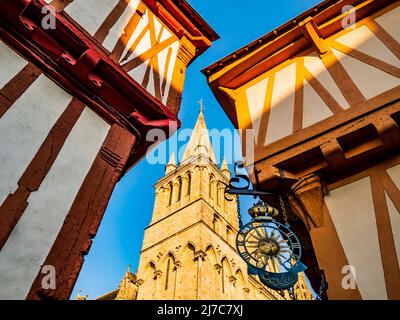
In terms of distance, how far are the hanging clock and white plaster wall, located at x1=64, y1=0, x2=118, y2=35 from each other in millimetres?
3314

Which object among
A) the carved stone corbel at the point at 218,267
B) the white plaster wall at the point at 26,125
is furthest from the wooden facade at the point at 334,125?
the carved stone corbel at the point at 218,267

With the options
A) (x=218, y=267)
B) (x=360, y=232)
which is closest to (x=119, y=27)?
(x=360, y=232)

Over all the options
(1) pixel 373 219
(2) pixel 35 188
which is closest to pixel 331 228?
(1) pixel 373 219

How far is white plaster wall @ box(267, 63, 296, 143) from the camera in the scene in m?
4.90

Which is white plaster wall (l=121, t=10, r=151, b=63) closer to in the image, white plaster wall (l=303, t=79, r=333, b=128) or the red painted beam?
the red painted beam

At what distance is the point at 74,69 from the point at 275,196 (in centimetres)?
295

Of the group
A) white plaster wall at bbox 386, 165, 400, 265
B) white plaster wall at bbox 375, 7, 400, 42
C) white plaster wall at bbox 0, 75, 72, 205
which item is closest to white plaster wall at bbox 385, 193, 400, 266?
white plaster wall at bbox 386, 165, 400, 265

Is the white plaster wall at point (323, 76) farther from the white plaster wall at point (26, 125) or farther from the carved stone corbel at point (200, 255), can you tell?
the carved stone corbel at point (200, 255)

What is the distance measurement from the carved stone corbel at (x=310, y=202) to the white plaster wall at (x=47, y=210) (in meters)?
2.45

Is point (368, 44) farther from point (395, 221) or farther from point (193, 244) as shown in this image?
point (193, 244)

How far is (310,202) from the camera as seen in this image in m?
4.04

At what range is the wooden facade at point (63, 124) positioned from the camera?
115 inches

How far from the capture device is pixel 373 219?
11.6ft

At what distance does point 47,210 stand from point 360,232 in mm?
3049
